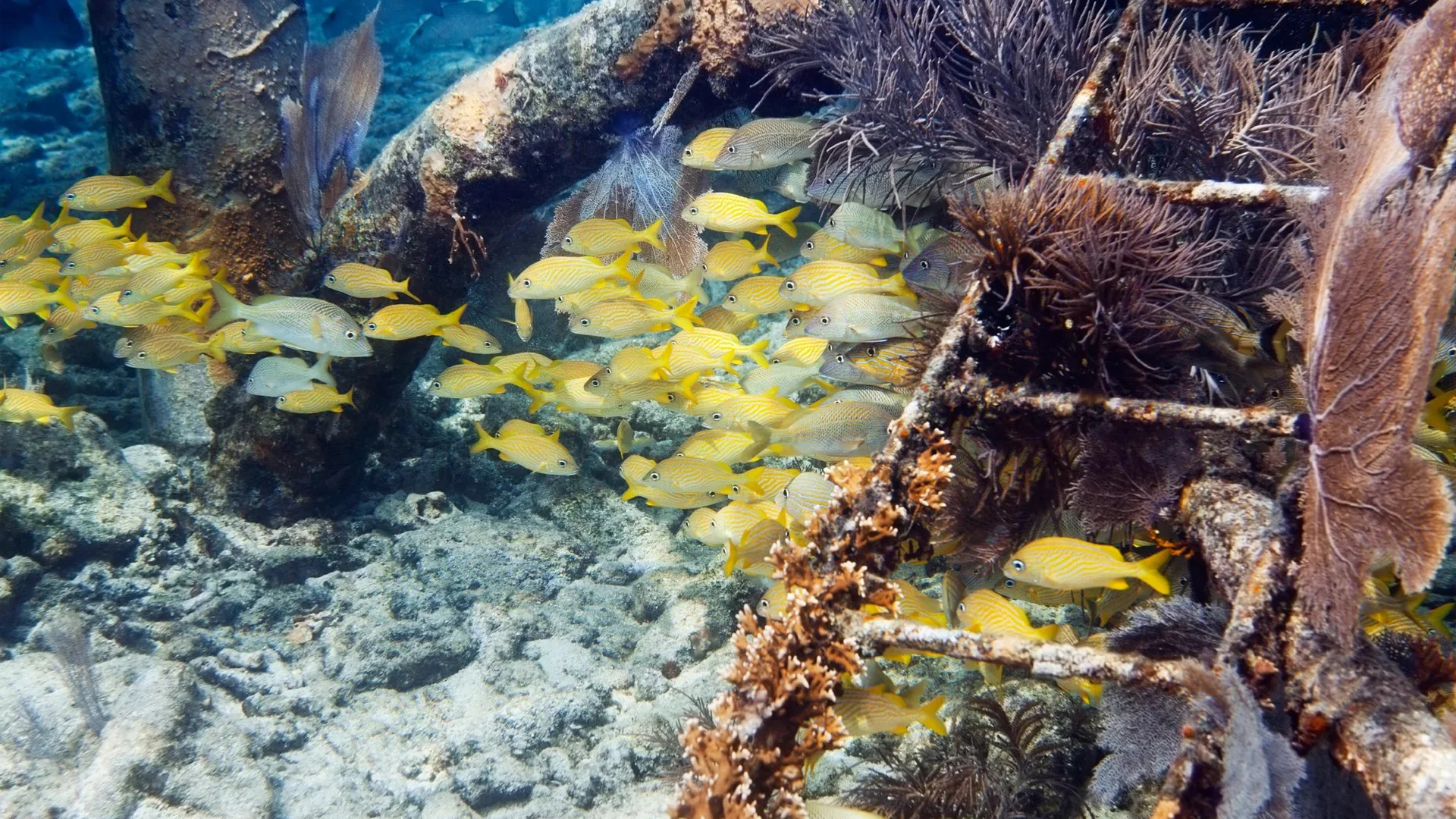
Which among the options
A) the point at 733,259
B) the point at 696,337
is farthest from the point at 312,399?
the point at 733,259

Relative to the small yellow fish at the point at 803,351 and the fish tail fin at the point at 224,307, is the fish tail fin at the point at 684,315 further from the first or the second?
the fish tail fin at the point at 224,307

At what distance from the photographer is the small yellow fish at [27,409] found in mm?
5148

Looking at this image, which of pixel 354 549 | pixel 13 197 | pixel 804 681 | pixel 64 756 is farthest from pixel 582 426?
pixel 13 197

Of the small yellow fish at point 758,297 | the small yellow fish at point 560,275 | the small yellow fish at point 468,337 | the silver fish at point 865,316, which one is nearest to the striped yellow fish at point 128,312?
the small yellow fish at point 468,337

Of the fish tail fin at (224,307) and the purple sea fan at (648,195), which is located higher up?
the purple sea fan at (648,195)

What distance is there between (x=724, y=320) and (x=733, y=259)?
0.52 metres

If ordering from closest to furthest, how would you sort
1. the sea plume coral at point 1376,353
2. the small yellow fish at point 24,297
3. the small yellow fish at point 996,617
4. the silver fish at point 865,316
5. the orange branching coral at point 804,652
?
1. the sea plume coral at point 1376,353
2. the orange branching coral at point 804,652
3. the small yellow fish at point 996,617
4. the silver fish at point 865,316
5. the small yellow fish at point 24,297

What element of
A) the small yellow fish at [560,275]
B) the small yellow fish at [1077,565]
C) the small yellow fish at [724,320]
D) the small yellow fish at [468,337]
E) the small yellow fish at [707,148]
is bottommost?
the small yellow fish at [468,337]

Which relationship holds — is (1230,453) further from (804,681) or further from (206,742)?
(206,742)

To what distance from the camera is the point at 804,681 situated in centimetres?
172

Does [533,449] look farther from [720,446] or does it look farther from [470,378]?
[720,446]

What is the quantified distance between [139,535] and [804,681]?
615 cm

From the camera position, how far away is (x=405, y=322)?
500 centimetres

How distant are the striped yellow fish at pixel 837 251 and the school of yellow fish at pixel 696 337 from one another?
0.02 meters
